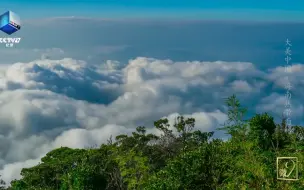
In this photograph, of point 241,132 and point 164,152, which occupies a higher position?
point 164,152

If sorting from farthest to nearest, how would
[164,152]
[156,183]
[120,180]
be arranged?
[164,152] → [120,180] → [156,183]

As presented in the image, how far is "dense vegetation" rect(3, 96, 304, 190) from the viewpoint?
9.82 m

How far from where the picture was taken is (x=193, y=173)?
1578 cm

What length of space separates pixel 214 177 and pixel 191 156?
115 cm

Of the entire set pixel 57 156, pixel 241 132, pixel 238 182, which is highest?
pixel 57 156

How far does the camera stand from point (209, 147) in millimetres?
16781

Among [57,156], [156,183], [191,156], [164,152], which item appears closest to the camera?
[156,183]

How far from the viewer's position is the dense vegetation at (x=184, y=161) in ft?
32.2

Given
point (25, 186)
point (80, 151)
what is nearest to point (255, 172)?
point (25, 186)

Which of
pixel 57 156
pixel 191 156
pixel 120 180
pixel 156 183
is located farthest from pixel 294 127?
pixel 57 156

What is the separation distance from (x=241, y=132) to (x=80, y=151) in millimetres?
24400

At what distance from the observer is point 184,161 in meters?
16.2

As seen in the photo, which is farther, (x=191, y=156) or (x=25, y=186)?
(x=25, y=186)

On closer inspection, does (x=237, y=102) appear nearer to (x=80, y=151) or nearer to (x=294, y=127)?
(x=294, y=127)
